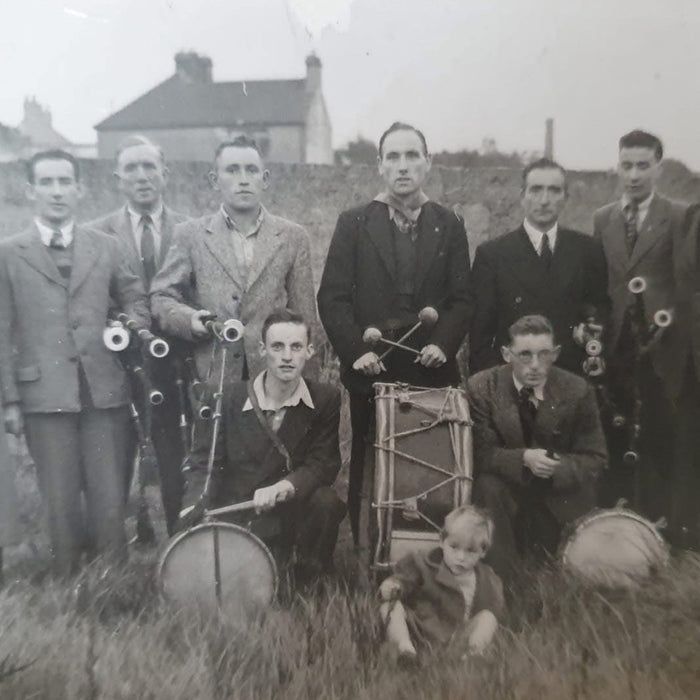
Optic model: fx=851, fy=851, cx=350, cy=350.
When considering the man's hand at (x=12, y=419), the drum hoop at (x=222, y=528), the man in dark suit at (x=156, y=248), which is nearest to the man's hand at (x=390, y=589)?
the drum hoop at (x=222, y=528)

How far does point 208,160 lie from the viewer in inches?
124

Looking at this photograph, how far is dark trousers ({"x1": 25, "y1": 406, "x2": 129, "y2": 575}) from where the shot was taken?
10.3 ft

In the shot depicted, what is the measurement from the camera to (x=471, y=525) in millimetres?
2898


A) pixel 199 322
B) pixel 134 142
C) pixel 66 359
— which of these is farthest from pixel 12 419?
pixel 134 142

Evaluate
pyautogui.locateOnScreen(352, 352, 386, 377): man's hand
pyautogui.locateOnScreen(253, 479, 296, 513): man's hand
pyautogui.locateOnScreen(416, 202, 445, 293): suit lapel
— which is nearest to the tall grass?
pyautogui.locateOnScreen(253, 479, 296, 513): man's hand

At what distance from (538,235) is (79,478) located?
1978 millimetres

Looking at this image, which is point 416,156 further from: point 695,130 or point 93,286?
point 93,286

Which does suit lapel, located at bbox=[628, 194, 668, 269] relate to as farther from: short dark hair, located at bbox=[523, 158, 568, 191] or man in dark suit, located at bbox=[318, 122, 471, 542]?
man in dark suit, located at bbox=[318, 122, 471, 542]

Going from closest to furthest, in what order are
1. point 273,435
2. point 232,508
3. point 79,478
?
point 232,508 < point 273,435 < point 79,478

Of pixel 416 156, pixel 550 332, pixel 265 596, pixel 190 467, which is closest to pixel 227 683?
pixel 265 596

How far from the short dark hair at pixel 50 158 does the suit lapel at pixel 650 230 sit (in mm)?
2132

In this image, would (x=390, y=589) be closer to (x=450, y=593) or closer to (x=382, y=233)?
(x=450, y=593)

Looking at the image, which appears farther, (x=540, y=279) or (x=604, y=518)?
(x=540, y=279)

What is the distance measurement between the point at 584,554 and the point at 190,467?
1454mm
